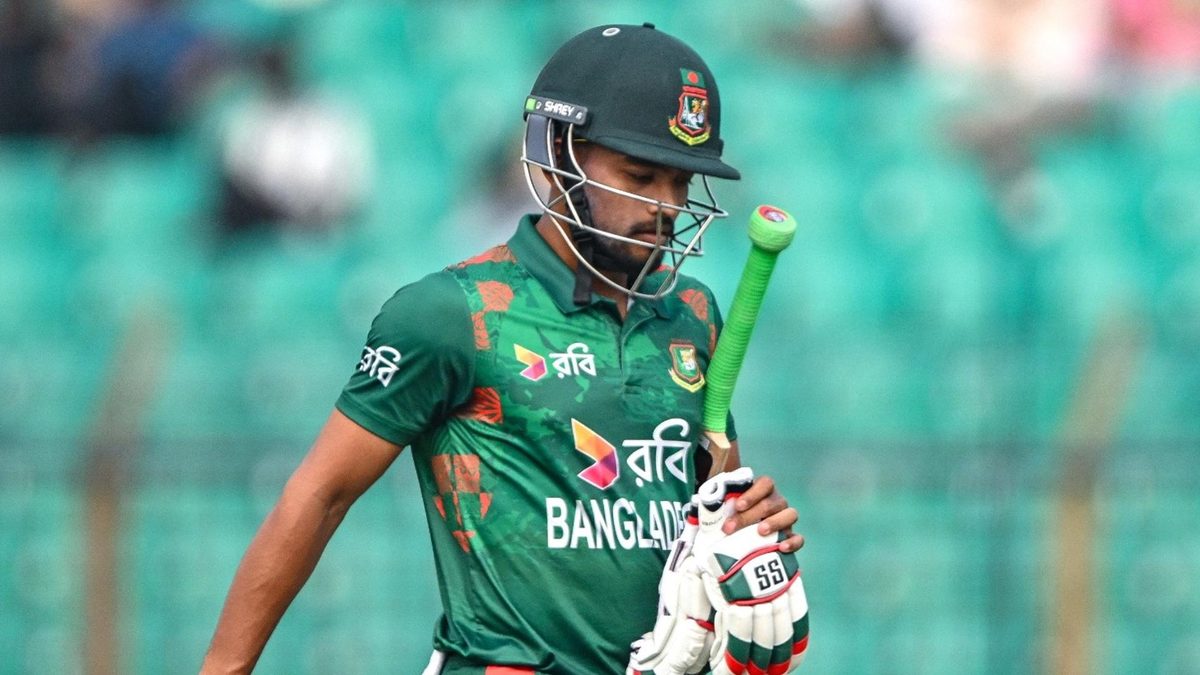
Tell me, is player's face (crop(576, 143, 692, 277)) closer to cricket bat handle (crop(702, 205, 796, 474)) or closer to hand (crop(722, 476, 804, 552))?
cricket bat handle (crop(702, 205, 796, 474))

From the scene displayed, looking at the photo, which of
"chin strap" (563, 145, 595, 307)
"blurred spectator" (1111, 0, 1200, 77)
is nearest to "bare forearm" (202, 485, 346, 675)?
"chin strap" (563, 145, 595, 307)

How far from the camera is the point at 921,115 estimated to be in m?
8.11

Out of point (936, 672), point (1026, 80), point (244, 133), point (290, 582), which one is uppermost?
point (1026, 80)

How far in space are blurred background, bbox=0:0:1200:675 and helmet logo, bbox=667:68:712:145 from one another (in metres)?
3.49

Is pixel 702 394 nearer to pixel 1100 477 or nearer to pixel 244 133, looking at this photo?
pixel 1100 477

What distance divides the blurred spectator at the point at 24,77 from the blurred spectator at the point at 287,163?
87 centimetres

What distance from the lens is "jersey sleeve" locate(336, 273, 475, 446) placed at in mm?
2816

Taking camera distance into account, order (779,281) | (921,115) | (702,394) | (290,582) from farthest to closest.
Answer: (921,115)
(779,281)
(702,394)
(290,582)

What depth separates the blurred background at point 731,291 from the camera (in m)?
6.43

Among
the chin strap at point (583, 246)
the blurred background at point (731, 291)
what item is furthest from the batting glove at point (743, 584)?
the blurred background at point (731, 291)

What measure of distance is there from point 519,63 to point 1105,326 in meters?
2.93

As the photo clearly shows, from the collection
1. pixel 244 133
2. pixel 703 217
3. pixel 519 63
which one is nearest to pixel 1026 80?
pixel 519 63

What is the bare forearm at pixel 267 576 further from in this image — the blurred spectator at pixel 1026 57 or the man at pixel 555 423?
the blurred spectator at pixel 1026 57

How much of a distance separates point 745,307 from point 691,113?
33 cm
